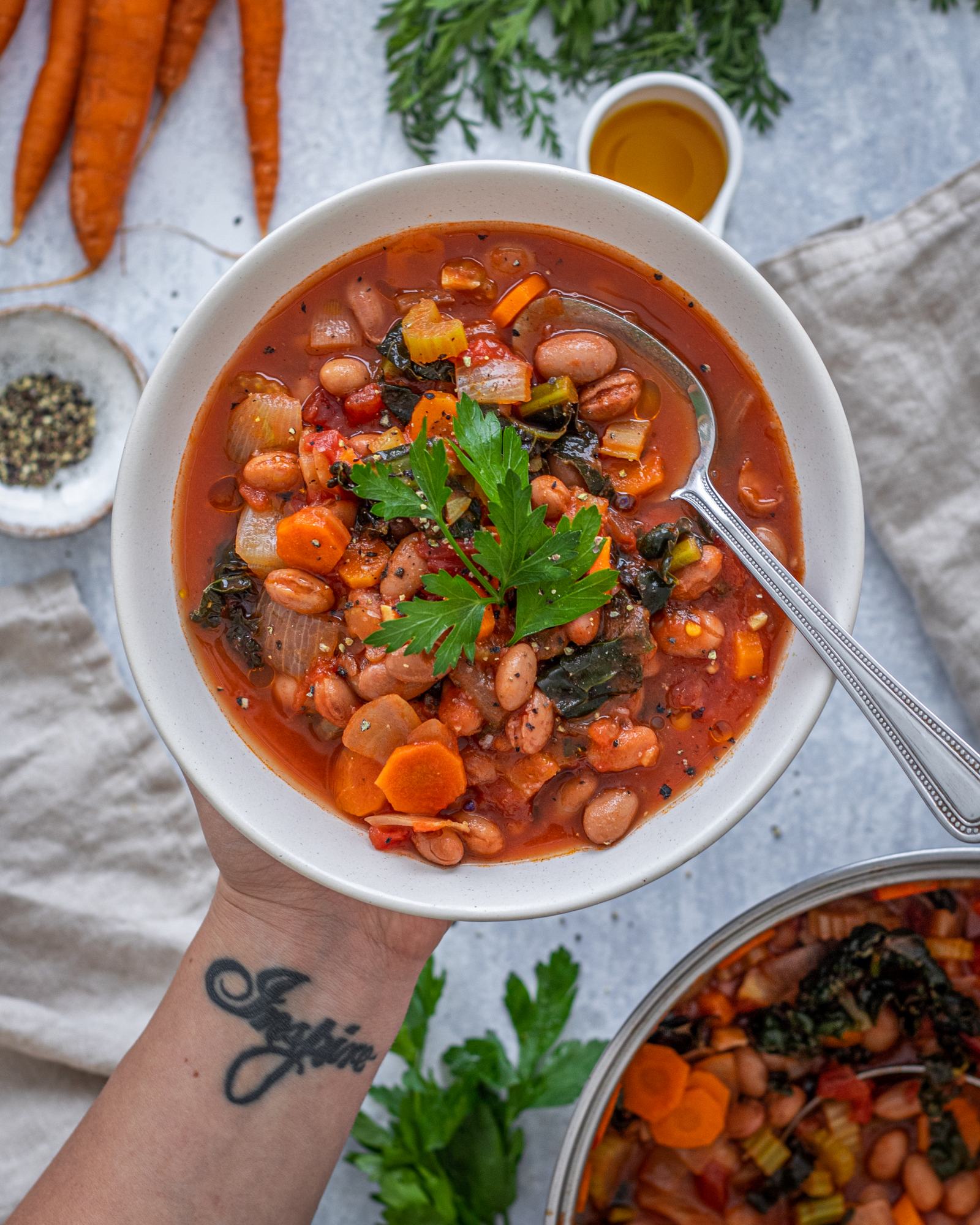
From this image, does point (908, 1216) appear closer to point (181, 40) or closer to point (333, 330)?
point (333, 330)

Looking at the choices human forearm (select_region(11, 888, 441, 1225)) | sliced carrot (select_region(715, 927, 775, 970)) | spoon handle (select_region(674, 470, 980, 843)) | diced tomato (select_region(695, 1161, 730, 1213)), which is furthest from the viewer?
diced tomato (select_region(695, 1161, 730, 1213))

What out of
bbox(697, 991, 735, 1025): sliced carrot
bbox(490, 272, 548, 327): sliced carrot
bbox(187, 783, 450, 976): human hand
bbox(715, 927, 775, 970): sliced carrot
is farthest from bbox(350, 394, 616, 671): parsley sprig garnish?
bbox(697, 991, 735, 1025): sliced carrot

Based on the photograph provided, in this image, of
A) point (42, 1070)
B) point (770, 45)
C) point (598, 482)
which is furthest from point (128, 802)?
point (770, 45)

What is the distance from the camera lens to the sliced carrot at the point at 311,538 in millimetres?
2834

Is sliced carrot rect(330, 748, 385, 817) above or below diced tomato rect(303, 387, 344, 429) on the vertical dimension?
below

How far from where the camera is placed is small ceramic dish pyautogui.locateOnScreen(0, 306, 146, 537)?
4.19 m

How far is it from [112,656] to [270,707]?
5.07 ft

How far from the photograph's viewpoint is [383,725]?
2852mm

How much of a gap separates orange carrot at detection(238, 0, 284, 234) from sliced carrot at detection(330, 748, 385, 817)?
231 centimetres

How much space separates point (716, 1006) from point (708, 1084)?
29 centimetres

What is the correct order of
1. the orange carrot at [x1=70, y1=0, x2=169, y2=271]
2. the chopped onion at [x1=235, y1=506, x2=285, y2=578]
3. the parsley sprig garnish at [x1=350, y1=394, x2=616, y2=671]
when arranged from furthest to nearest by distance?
the orange carrot at [x1=70, y1=0, x2=169, y2=271]
the chopped onion at [x1=235, y1=506, x2=285, y2=578]
the parsley sprig garnish at [x1=350, y1=394, x2=616, y2=671]

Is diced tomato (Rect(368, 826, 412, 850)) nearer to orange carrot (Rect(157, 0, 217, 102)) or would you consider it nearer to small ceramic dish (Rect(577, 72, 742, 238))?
small ceramic dish (Rect(577, 72, 742, 238))

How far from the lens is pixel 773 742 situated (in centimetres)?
284

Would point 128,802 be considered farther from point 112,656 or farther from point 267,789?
point 267,789
